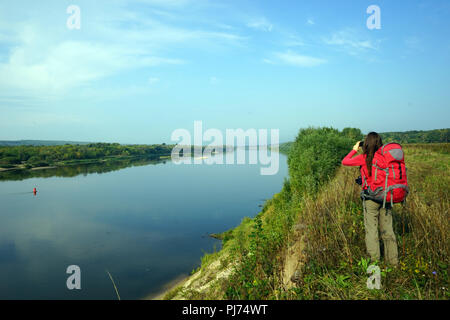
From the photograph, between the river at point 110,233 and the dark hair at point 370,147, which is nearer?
the dark hair at point 370,147

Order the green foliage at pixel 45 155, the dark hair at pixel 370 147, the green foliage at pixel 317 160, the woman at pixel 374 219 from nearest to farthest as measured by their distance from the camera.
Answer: the woman at pixel 374 219
the dark hair at pixel 370 147
the green foliage at pixel 317 160
the green foliage at pixel 45 155

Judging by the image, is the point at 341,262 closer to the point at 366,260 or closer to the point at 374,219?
the point at 366,260

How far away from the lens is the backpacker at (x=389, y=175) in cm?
329

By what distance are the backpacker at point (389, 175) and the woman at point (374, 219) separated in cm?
13

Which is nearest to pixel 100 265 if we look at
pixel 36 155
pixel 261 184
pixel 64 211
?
pixel 64 211

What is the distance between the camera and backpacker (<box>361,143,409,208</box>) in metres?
3.29

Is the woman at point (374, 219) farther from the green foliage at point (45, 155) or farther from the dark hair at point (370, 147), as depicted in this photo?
the green foliage at point (45, 155)

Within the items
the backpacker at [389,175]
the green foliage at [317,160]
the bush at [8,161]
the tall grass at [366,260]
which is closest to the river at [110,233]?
the green foliage at [317,160]

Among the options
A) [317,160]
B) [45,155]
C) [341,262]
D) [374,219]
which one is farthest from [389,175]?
[45,155]

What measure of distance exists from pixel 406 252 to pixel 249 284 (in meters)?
2.25

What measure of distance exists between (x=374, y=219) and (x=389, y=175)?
677 millimetres

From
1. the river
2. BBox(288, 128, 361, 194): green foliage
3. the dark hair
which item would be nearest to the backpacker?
the dark hair
